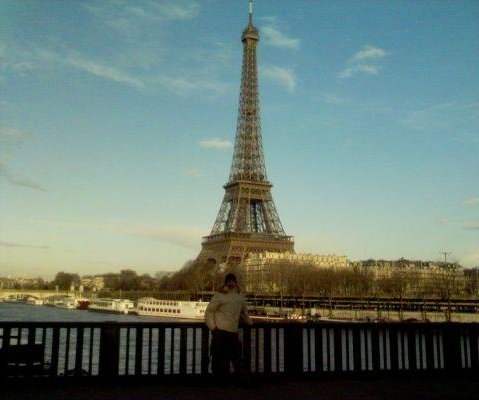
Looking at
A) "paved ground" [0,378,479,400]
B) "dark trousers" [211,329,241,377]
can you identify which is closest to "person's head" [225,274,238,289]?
"dark trousers" [211,329,241,377]

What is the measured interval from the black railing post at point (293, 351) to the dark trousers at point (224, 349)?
918 mm

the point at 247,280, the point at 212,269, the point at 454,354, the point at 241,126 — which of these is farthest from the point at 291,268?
the point at 454,354

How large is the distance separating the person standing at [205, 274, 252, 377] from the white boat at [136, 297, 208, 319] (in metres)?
52.6

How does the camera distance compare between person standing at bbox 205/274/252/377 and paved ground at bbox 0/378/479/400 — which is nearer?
paved ground at bbox 0/378/479/400

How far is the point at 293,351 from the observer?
7.91 meters

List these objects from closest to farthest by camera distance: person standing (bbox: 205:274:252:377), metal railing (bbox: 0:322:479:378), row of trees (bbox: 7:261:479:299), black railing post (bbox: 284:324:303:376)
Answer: person standing (bbox: 205:274:252:377)
metal railing (bbox: 0:322:479:378)
black railing post (bbox: 284:324:303:376)
row of trees (bbox: 7:261:479:299)

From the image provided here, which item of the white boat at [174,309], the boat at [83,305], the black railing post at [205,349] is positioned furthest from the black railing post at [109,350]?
the boat at [83,305]

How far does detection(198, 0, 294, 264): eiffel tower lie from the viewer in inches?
3051

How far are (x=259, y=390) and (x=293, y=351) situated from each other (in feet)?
3.56

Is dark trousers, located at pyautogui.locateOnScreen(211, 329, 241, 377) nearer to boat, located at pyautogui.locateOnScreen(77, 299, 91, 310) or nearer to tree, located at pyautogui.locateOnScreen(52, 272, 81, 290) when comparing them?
boat, located at pyautogui.locateOnScreen(77, 299, 91, 310)

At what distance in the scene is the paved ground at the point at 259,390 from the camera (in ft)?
21.6

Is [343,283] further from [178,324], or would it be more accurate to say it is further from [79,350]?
[79,350]

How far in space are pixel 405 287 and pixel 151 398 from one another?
246 feet

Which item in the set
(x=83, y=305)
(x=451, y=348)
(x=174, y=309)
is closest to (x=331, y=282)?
(x=174, y=309)
